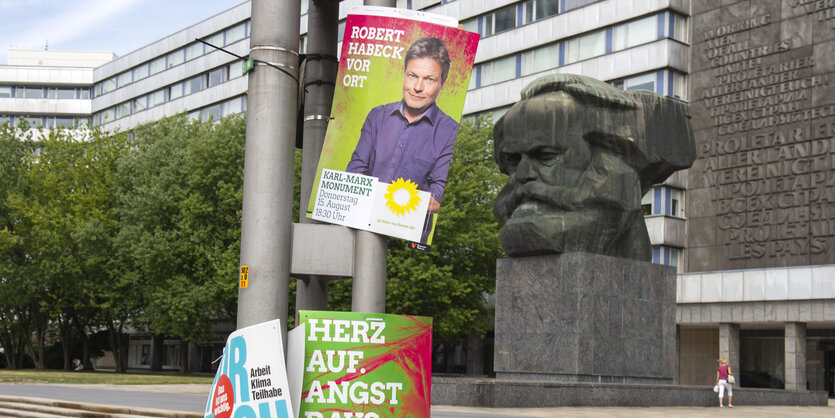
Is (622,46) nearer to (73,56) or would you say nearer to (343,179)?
(343,179)

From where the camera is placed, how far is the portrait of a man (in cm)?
513

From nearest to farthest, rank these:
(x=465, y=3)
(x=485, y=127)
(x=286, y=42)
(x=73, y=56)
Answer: (x=286, y=42)
(x=485, y=127)
(x=465, y=3)
(x=73, y=56)

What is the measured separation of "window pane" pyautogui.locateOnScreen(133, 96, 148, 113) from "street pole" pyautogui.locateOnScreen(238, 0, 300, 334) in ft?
231

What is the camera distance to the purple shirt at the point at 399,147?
16.9 feet

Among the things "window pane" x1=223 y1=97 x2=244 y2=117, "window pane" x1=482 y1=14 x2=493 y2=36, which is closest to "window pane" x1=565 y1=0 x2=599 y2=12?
"window pane" x1=482 y1=14 x2=493 y2=36

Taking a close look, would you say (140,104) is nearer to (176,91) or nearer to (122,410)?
(176,91)

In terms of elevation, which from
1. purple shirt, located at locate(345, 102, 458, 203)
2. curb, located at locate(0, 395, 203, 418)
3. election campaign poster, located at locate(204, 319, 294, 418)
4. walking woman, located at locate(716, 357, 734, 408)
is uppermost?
purple shirt, located at locate(345, 102, 458, 203)

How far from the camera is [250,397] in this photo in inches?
182

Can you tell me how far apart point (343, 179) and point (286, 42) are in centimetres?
79

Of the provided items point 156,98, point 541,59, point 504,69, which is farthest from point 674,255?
point 156,98

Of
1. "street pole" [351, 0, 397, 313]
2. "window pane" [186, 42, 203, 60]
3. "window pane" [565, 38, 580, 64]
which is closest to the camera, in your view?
"street pole" [351, 0, 397, 313]

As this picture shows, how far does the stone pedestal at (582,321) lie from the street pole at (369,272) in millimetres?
15690

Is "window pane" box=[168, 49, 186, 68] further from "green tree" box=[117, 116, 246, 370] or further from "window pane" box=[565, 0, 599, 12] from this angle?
"window pane" box=[565, 0, 599, 12]

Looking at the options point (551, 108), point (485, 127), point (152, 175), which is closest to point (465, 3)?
point (485, 127)
